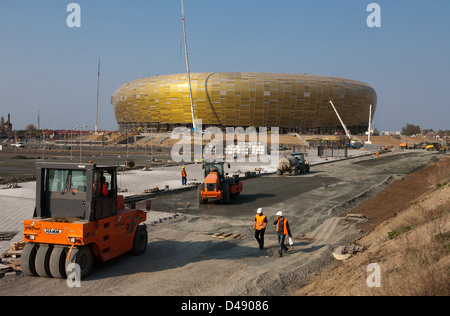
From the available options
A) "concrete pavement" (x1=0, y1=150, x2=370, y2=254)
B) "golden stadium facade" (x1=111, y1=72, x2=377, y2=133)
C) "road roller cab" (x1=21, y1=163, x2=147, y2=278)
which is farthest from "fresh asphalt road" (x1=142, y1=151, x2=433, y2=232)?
"golden stadium facade" (x1=111, y1=72, x2=377, y2=133)

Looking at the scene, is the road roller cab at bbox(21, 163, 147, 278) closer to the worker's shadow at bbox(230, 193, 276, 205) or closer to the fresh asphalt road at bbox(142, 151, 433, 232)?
the fresh asphalt road at bbox(142, 151, 433, 232)

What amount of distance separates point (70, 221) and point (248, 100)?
337 feet

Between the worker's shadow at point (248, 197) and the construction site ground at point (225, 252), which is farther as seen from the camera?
the worker's shadow at point (248, 197)

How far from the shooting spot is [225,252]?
13531 millimetres

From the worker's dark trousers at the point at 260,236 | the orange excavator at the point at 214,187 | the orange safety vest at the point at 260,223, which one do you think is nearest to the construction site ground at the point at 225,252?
the worker's dark trousers at the point at 260,236

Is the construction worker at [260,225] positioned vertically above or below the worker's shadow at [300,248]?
above

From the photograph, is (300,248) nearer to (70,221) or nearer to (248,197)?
(70,221)

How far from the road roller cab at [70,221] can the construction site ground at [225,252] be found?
21.5 inches

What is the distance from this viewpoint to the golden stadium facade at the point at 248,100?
111m

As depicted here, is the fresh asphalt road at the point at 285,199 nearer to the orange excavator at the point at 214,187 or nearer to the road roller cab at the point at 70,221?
the orange excavator at the point at 214,187

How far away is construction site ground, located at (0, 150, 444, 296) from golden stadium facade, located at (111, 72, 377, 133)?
86.6m

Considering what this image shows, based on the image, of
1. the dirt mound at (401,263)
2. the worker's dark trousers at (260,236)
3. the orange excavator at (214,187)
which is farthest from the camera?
the orange excavator at (214,187)

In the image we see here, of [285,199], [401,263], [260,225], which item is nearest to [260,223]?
[260,225]

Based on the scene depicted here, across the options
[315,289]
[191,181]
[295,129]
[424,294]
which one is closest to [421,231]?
[315,289]
